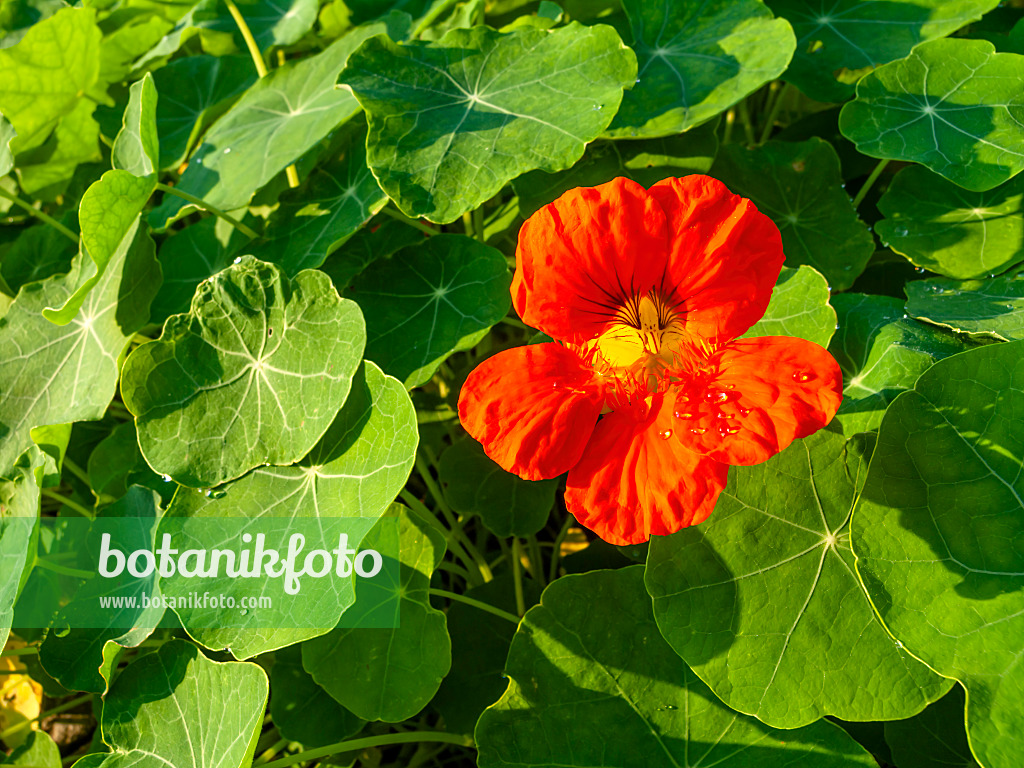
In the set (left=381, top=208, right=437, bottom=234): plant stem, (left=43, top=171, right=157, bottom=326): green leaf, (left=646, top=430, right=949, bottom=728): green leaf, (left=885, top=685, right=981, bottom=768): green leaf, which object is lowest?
(left=885, top=685, right=981, bottom=768): green leaf

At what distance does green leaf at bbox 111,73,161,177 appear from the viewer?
122cm

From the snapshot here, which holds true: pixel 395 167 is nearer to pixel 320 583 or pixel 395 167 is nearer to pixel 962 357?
pixel 320 583

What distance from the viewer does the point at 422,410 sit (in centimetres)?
144

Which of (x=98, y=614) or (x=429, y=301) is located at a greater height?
(x=429, y=301)

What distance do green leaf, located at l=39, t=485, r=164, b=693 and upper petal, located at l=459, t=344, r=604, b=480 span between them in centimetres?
76

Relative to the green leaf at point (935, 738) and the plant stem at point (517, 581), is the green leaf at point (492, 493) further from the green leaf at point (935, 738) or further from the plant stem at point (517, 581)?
the green leaf at point (935, 738)

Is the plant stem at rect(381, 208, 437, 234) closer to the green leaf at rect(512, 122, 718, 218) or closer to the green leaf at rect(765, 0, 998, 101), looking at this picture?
the green leaf at rect(512, 122, 718, 218)

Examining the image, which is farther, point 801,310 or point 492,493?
point 492,493

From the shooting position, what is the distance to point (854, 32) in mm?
1454

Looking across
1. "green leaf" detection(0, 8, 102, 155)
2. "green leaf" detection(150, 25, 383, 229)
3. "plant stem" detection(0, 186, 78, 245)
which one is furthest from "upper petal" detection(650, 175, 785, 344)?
"green leaf" detection(0, 8, 102, 155)

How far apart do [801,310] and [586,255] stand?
0.40 m

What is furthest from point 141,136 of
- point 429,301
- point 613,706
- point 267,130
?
point 613,706

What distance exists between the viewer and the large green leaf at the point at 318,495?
39.9 inches

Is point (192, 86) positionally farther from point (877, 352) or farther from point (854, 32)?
point (877, 352)
